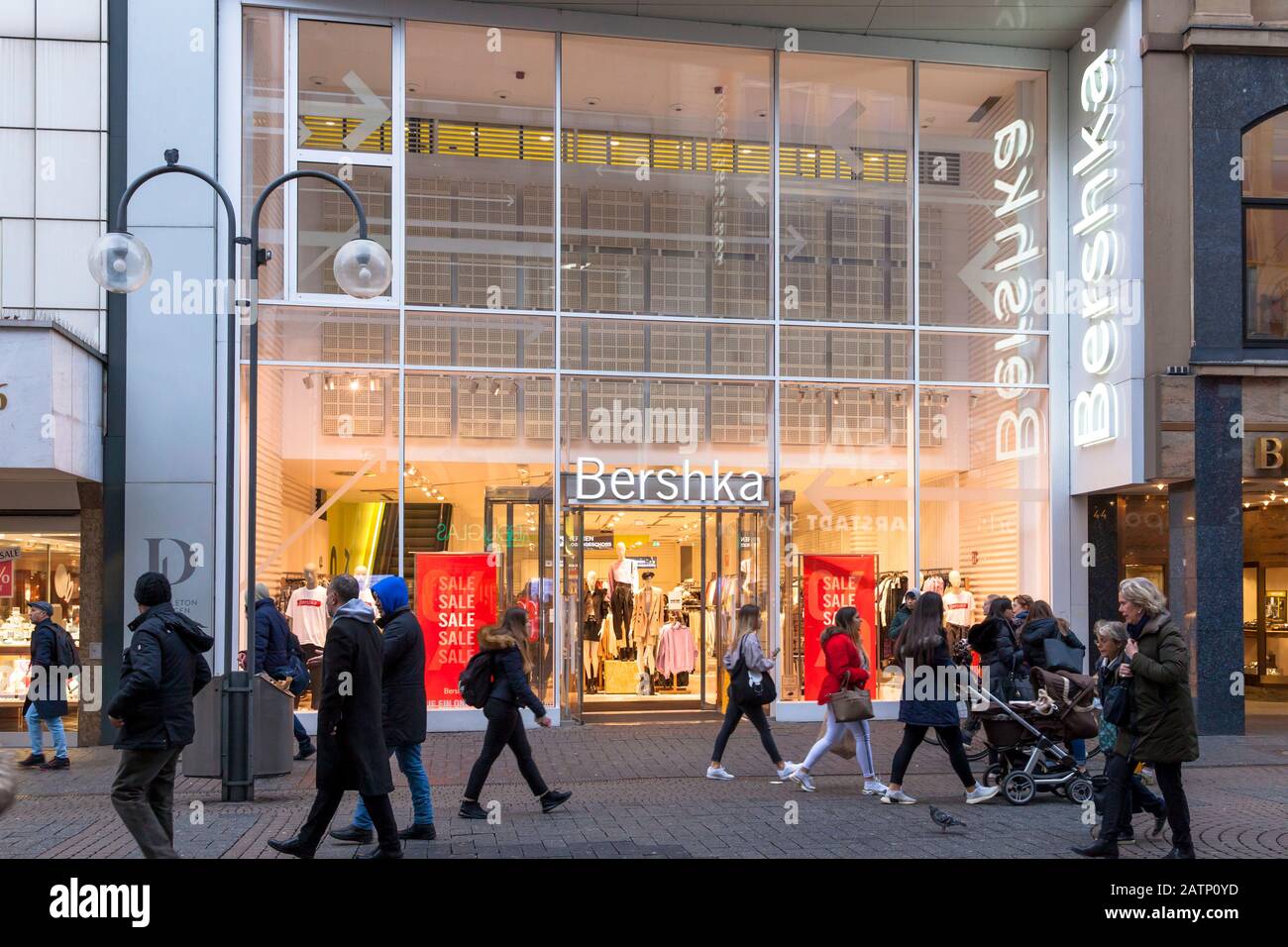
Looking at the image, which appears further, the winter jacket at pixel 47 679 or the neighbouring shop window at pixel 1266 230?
the neighbouring shop window at pixel 1266 230

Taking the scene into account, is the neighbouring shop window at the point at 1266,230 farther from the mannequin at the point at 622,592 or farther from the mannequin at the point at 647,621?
the mannequin at the point at 622,592

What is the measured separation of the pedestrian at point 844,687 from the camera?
1085cm

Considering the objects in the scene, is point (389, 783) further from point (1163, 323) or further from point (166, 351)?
point (1163, 323)

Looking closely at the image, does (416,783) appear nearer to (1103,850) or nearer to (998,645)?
(1103,850)

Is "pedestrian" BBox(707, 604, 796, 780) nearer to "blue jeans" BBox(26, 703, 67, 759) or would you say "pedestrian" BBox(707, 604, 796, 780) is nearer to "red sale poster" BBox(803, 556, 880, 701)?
"red sale poster" BBox(803, 556, 880, 701)

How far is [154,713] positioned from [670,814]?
168 inches

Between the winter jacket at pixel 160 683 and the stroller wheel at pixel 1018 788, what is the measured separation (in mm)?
6508

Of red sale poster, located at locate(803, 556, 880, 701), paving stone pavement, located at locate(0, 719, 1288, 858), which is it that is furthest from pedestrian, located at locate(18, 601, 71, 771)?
red sale poster, located at locate(803, 556, 880, 701)

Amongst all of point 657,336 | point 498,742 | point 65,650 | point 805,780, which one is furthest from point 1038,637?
point 65,650

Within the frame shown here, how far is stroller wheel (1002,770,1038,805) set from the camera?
33.9 feet

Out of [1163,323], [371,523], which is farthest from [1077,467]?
[371,523]

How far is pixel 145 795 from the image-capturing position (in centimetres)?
748

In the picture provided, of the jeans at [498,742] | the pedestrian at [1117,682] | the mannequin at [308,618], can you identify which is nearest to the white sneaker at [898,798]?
the pedestrian at [1117,682]

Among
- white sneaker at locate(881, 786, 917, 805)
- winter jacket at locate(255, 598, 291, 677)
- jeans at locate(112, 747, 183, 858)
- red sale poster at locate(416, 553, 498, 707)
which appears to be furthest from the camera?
red sale poster at locate(416, 553, 498, 707)
